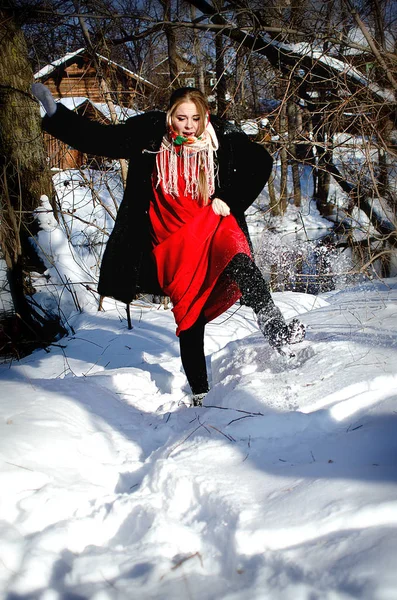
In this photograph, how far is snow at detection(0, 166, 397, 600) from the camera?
109cm

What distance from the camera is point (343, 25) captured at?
144 inches

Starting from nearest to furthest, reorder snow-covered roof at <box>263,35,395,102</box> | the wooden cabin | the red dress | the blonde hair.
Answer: the blonde hair < the red dress < snow-covered roof at <box>263,35,395,102</box> < the wooden cabin

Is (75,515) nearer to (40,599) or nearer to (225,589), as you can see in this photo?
(40,599)

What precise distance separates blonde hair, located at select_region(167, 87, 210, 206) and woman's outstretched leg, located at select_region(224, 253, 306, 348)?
0.39 m

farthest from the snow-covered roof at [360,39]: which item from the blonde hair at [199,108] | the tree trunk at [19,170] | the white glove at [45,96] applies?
the tree trunk at [19,170]

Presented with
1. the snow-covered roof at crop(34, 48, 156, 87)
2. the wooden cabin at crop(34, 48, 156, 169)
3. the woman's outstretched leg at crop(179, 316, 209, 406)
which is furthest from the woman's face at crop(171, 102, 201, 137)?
the snow-covered roof at crop(34, 48, 156, 87)

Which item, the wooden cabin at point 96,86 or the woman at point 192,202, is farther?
the wooden cabin at point 96,86

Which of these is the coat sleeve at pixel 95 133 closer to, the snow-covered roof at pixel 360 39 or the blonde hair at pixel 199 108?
the blonde hair at pixel 199 108

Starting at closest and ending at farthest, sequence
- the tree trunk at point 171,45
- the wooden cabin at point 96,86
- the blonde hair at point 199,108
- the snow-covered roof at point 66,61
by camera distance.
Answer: the blonde hair at point 199,108, the tree trunk at point 171,45, the snow-covered roof at point 66,61, the wooden cabin at point 96,86

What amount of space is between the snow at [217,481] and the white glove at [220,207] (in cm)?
80

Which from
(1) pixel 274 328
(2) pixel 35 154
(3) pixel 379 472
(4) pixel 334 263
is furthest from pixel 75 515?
(4) pixel 334 263

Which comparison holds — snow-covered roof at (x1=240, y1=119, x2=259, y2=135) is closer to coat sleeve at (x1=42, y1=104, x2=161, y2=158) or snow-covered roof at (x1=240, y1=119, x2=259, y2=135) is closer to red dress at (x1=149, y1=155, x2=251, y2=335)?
coat sleeve at (x1=42, y1=104, x2=161, y2=158)

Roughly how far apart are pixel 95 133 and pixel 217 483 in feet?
6.12

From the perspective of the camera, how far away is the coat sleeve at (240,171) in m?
2.54
